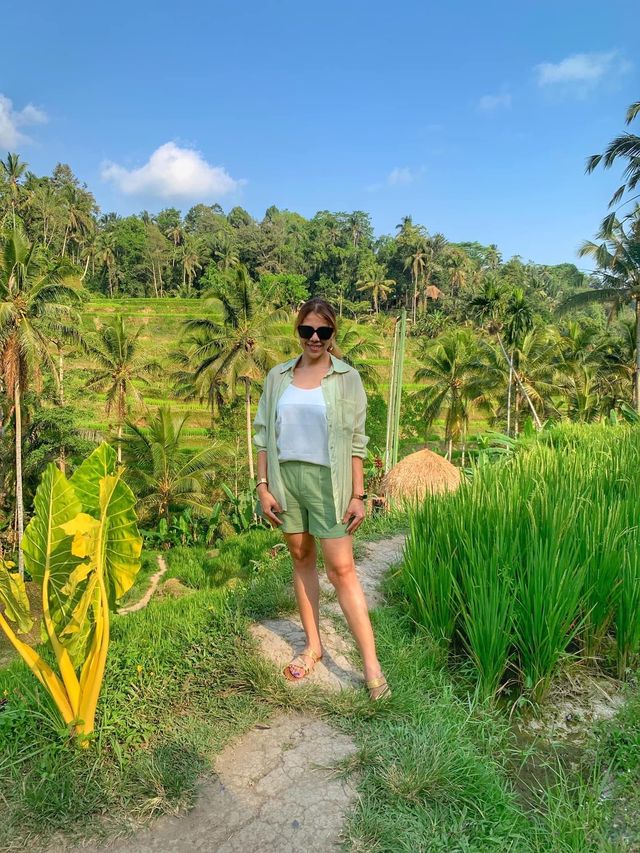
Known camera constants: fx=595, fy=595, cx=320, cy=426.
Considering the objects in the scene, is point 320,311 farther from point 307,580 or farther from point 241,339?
point 241,339

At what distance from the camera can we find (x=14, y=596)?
2.04 meters

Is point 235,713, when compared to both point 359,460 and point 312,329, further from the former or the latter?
point 312,329

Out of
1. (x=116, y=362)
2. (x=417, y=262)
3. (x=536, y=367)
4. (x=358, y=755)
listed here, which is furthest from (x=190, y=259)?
(x=358, y=755)

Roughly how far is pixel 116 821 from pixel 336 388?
152 cm

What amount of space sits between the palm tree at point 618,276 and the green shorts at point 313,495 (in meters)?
22.8

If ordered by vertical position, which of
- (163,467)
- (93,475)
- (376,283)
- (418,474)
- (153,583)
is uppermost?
(376,283)

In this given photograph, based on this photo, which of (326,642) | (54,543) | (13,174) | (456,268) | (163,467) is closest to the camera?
(54,543)

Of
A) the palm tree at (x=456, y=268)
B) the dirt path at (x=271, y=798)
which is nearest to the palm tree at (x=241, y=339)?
the dirt path at (x=271, y=798)

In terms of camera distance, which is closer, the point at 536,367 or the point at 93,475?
the point at 93,475

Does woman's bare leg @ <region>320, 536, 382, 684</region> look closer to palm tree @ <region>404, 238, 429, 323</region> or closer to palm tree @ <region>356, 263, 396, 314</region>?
palm tree @ <region>356, 263, 396, 314</region>

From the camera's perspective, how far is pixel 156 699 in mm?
2195

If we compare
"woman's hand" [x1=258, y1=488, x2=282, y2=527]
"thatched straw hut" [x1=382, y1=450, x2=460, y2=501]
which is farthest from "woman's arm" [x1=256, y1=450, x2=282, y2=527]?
"thatched straw hut" [x1=382, y1=450, x2=460, y2=501]

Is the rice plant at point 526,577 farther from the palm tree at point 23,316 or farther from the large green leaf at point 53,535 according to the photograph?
the palm tree at point 23,316

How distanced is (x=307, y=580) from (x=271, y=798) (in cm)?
82
